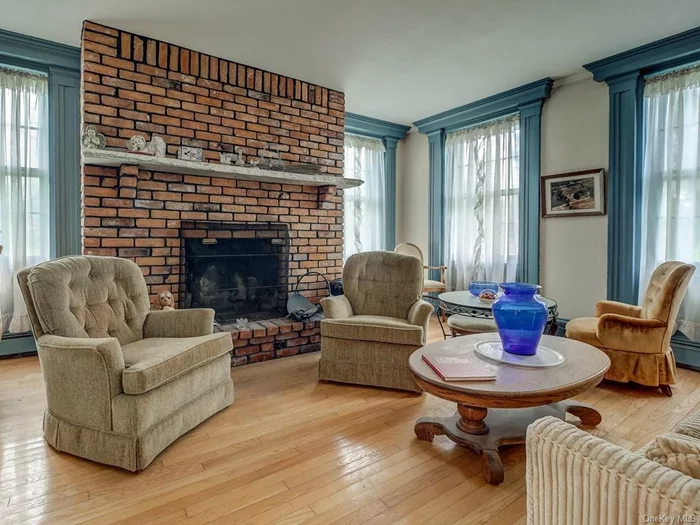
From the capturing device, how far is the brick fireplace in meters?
3.03

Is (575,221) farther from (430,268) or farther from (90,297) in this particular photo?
(90,297)

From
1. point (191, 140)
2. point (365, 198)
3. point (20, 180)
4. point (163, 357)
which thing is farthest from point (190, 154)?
point (365, 198)

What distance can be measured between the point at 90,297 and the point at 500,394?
2.18 m

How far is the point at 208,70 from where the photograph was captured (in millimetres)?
3447

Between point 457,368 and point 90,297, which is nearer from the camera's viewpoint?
point 457,368

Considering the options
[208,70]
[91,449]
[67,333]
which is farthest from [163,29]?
[91,449]

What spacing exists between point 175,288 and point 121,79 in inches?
65.4

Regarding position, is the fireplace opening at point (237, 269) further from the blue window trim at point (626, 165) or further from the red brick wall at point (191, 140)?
the blue window trim at point (626, 165)

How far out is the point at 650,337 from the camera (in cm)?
274

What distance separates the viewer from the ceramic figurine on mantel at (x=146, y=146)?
3.00 meters

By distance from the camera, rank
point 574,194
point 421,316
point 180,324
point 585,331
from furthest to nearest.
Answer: point 574,194
point 585,331
point 421,316
point 180,324

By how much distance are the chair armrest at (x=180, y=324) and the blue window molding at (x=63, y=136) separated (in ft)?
5.26

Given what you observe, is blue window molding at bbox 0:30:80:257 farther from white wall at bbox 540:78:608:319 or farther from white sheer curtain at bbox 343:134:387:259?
white wall at bbox 540:78:608:319

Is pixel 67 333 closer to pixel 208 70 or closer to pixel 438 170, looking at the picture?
pixel 208 70
